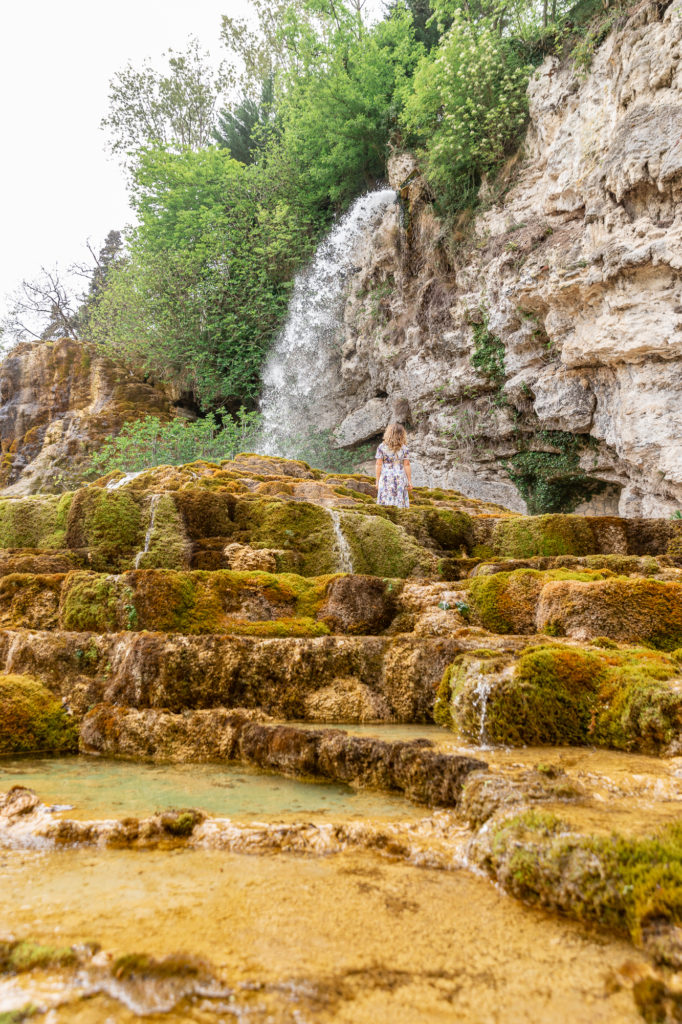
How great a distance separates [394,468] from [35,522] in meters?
5.62

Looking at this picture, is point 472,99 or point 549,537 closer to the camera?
point 549,537

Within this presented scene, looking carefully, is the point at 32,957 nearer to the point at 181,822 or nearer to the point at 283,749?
the point at 181,822

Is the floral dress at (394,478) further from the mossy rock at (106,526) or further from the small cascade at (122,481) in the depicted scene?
the small cascade at (122,481)

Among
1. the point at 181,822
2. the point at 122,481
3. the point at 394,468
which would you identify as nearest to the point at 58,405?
the point at 122,481

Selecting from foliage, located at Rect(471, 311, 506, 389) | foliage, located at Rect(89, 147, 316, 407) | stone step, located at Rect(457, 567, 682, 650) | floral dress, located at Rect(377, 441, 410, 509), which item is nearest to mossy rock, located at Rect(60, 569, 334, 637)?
stone step, located at Rect(457, 567, 682, 650)

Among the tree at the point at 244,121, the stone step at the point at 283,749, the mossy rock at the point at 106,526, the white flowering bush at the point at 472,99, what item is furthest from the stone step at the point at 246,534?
the tree at the point at 244,121

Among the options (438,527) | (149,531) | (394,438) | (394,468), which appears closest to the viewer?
(149,531)

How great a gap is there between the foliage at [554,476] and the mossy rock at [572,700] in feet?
38.0

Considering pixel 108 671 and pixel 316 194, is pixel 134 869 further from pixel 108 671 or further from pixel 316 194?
pixel 316 194

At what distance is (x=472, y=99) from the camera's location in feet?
53.0

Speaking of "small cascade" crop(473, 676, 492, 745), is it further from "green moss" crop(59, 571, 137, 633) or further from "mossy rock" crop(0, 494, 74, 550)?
"mossy rock" crop(0, 494, 74, 550)

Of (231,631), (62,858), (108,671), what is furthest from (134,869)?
(231,631)

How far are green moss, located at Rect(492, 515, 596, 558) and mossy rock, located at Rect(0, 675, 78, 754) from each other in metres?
6.19

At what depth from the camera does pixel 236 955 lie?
5.07 ft
